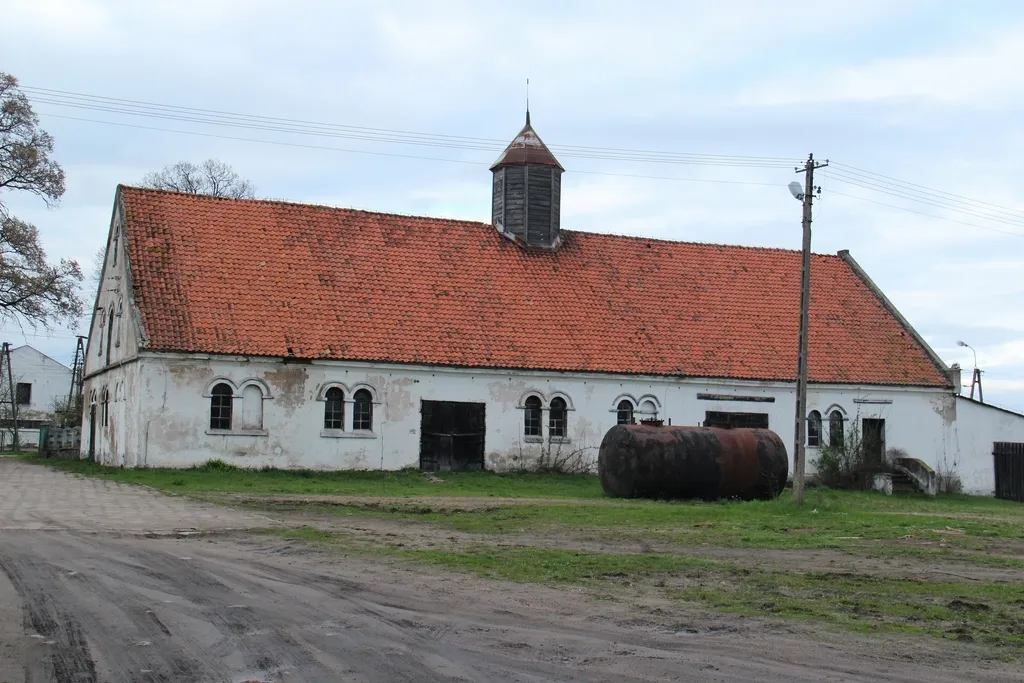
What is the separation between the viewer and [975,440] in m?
37.7

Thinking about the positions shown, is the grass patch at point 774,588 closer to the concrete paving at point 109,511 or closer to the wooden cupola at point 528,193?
the concrete paving at point 109,511

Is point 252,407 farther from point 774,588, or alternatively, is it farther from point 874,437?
point 874,437

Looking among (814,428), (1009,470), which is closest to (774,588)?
(814,428)

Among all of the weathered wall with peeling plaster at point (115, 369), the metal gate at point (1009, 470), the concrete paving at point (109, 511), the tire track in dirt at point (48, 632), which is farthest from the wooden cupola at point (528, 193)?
the tire track in dirt at point (48, 632)

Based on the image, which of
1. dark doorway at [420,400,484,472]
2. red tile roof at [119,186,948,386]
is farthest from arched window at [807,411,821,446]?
dark doorway at [420,400,484,472]

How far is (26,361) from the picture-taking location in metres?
76.8

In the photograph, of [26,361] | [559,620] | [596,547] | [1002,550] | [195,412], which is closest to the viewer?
[559,620]

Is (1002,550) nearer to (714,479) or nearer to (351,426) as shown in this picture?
(714,479)

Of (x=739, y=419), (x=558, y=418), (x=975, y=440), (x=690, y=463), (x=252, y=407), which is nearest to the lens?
(x=690, y=463)

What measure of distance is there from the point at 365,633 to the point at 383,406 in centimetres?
2121

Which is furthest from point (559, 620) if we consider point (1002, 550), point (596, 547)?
point (1002, 550)

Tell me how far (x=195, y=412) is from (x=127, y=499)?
26.3 feet

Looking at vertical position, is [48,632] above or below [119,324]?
below

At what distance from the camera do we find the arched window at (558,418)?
1271 inches
